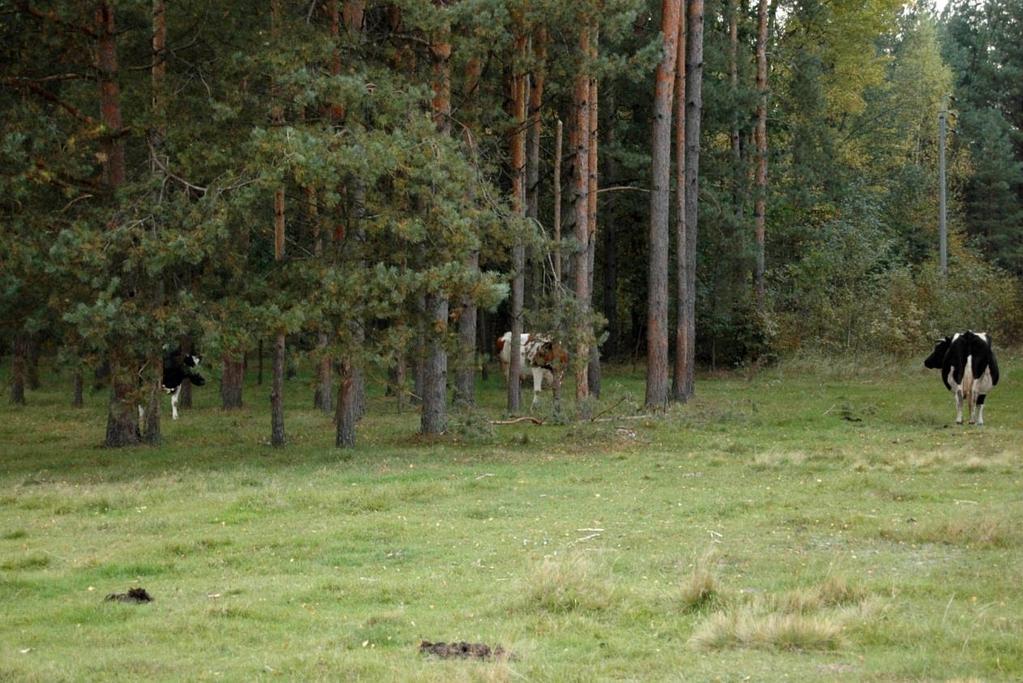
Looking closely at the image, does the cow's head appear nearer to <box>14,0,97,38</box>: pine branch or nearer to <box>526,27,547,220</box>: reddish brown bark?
<box>526,27,547,220</box>: reddish brown bark

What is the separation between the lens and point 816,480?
1708 centimetres

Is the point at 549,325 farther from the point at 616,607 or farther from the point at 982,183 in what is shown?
the point at 982,183

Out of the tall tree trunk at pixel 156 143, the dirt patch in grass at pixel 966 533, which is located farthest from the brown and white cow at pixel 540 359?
the dirt patch in grass at pixel 966 533

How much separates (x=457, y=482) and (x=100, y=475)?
18.6 ft

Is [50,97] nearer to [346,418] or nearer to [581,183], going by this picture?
[346,418]

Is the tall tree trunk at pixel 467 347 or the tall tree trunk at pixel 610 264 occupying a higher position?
the tall tree trunk at pixel 610 264

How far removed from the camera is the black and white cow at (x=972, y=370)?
2569 cm

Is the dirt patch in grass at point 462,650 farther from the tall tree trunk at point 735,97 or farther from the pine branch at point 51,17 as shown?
the tall tree trunk at point 735,97

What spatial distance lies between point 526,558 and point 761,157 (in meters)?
32.9

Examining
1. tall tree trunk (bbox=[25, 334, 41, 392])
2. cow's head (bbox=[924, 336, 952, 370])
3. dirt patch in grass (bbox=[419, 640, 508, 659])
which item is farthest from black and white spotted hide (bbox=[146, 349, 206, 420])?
dirt patch in grass (bbox=[419, 640, 508, 659])

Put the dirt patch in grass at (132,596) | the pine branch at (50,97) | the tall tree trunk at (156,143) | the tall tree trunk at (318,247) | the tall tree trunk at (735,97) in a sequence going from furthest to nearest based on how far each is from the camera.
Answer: the tall tree trunk at (735,97) → the pine branch at (50,97) → the tall tree trunk at (318,247) → the tall tree trunk at (156,143) → the dirt patch in grass at (132,596)

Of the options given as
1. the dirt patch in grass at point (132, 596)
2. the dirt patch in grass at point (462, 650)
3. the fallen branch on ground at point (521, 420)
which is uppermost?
the fallen branch on ground at point (521, 420)

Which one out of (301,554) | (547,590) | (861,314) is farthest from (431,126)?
(861,314)

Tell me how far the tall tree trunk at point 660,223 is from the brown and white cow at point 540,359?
6.44ft
